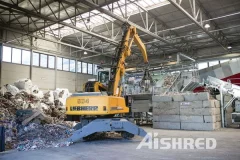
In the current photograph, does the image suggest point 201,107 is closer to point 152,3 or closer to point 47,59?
point 152,3

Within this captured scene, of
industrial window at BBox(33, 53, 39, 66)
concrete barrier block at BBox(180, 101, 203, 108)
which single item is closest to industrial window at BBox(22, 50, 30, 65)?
industrial window at BBox(33, 53, 39, 66)

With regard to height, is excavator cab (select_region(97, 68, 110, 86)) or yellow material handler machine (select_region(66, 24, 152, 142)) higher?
excavator cab (select_region(97, 68, 110, 86))

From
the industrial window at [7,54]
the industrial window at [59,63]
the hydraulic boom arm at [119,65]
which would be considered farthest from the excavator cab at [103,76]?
the industrial window at [59,63]

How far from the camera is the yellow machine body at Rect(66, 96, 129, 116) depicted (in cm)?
806

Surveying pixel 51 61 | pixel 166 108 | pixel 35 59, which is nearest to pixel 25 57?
pixel 35 59

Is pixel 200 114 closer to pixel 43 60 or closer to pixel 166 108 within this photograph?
pixel 166 108

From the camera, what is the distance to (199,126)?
11953 millimetres

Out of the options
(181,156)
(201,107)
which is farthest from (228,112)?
(181,156)

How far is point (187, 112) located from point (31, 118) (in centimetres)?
864

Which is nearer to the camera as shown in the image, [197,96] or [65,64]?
[197,96]

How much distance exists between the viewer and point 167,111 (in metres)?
13.3

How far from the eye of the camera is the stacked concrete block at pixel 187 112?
11.8 m

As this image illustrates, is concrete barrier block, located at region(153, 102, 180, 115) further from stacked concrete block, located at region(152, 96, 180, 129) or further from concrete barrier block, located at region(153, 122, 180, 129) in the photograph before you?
concrete barrier block, located at region(153, 122, 180, 129)

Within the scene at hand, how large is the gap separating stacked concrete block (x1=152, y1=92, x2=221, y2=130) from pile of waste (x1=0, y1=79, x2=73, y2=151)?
5.53m
